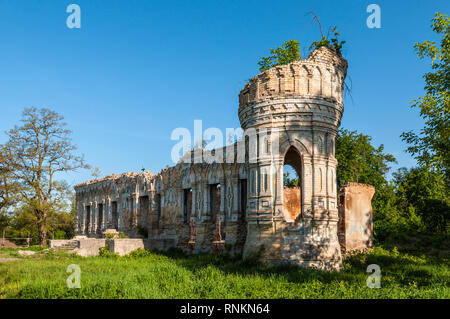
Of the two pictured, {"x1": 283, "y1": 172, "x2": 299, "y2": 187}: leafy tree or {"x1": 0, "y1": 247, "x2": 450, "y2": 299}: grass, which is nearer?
{"x1": 0, "y1": 247, "x2": 450, "y2": 299}: grass

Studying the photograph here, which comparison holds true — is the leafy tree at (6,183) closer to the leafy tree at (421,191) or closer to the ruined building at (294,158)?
the ruined building at (294,158)

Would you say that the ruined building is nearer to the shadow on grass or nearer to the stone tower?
the stone tower

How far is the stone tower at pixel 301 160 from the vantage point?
1262cm

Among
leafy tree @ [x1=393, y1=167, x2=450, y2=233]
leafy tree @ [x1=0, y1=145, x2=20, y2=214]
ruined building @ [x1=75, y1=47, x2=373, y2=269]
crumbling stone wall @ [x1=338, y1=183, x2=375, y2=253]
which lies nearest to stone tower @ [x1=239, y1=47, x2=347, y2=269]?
ruined building @ [x1=75, y1=47, x2=373, y2=269]

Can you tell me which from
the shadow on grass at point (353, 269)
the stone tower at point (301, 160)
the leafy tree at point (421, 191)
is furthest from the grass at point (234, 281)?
the leafy tree at point (421, 191)

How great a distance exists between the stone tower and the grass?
82cm

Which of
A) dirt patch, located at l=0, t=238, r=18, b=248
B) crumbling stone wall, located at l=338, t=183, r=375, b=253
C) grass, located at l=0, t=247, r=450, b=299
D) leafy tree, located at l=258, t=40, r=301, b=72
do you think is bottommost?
dirt patch, located at l=0, t=238, r=18, b=248

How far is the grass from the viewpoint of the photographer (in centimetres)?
966

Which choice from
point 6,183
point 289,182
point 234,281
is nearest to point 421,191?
point 289,182

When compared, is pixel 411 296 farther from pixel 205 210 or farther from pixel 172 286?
pixel 205 210

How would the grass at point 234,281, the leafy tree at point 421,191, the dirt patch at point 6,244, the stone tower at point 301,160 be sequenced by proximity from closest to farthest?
the grass at point 234,281, the stone tower at point 301,160, the leafy tree at point 421,191, the dirt patch at point 6,244

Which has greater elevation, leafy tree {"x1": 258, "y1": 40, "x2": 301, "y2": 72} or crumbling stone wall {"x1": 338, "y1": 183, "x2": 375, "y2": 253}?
leafy tree {"x1": 258, "y1": 40, "x2": 301, "y2": 72}

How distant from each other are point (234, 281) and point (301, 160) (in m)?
4.45

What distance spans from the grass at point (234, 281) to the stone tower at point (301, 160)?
32.5 inches
